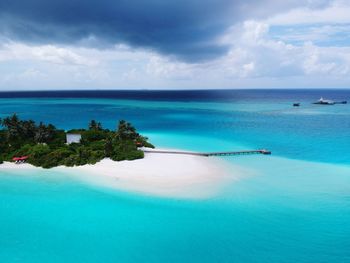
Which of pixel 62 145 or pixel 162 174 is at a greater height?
pixel 62 145

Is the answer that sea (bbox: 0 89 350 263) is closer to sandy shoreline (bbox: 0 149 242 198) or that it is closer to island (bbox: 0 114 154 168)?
sandy shoreline (bbox: 0 149 242 198)

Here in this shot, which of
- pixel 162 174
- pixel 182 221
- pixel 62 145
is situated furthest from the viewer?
pixel 62 145

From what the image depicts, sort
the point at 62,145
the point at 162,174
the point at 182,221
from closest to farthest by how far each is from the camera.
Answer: the point at 182,221
the point at 162,174
the point at 62,145

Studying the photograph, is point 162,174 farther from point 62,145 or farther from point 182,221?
→ point 62,145

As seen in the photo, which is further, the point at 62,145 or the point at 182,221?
the point at 62,145

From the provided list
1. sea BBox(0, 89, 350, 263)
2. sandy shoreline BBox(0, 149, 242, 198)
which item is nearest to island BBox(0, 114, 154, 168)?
sandy shoreline BBox(0, 149, 242, 198)

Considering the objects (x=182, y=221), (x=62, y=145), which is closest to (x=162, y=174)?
(x=182, y=221)

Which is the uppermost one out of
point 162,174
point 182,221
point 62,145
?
point 62,145
